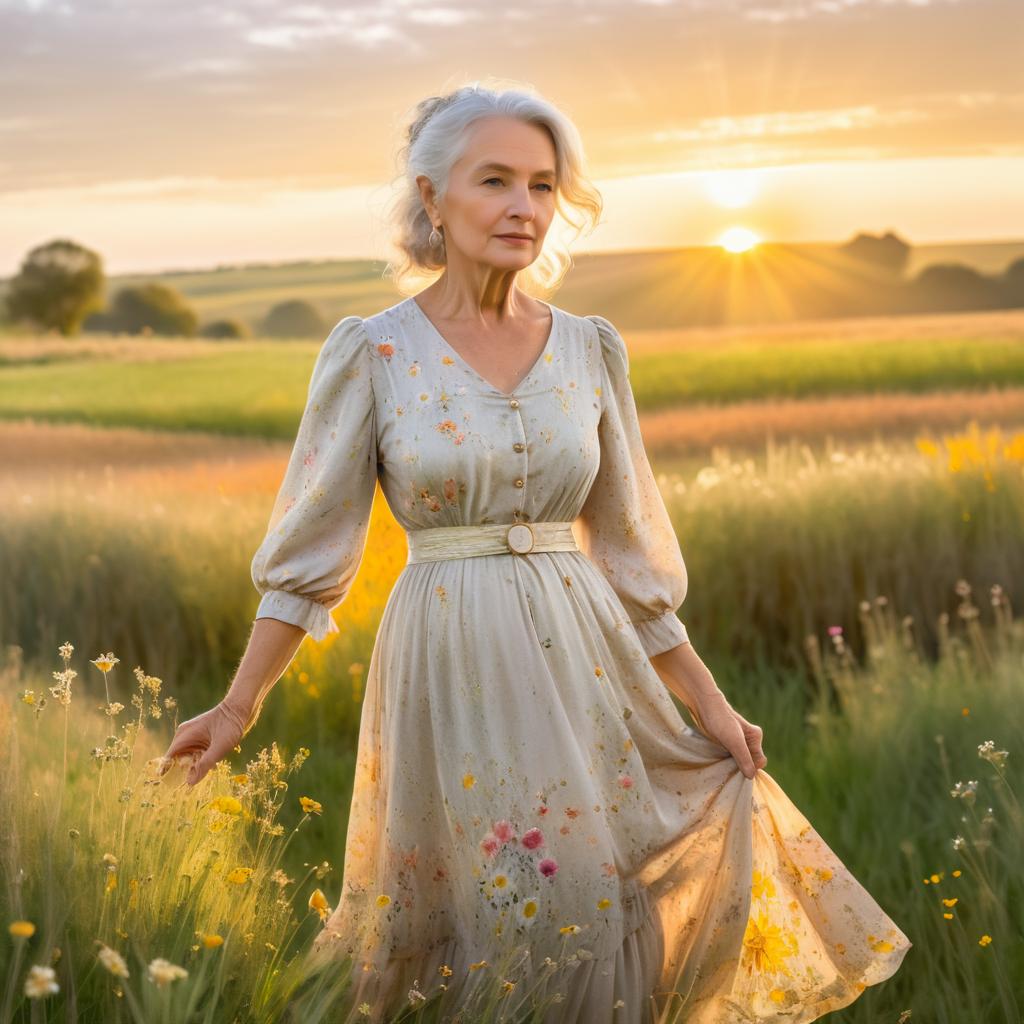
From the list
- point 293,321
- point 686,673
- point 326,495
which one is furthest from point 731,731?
point 293,321

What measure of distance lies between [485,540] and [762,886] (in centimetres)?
87

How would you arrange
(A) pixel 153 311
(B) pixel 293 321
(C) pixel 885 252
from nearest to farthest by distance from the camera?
(C) pixel 885 252, (B) pixel 293 321, (A) pixel 153 311

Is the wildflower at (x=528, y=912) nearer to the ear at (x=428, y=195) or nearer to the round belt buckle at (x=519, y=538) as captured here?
the round belt buckle at (x=519, y=538)

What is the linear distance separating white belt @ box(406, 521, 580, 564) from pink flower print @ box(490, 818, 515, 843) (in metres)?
0.50

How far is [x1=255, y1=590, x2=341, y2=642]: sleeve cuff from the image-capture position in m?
2.85

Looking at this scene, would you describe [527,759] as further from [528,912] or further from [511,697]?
[528,912]

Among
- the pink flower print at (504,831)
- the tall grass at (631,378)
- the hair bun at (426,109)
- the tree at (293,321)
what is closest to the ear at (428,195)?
the hair bun at (426,109)

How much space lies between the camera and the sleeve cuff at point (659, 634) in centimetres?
304

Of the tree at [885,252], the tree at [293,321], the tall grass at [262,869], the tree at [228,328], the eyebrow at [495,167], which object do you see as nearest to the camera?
the tall grass at [262,869]

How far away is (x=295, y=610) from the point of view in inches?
113

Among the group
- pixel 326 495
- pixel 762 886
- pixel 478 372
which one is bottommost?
pixel 762 886

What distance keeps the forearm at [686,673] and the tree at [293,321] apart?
22.6m

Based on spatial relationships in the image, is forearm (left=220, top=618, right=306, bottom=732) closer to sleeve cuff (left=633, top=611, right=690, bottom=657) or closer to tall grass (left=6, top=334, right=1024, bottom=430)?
sleeve cuff (left=633, top=611, right=690, bottom=657)

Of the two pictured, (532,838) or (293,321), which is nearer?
(532,838)
